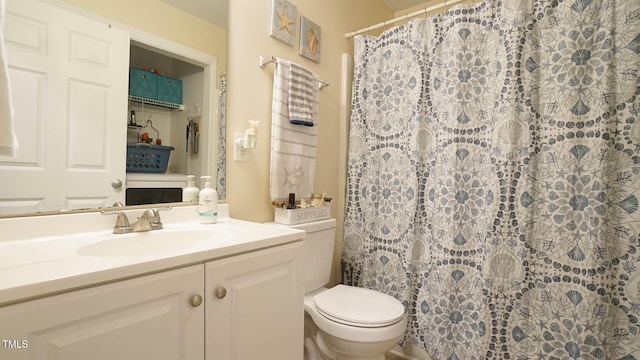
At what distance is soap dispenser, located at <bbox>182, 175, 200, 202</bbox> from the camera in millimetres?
1213

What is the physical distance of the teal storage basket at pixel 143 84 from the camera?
106 centimetres

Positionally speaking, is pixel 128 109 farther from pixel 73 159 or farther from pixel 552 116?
pixel 552 116

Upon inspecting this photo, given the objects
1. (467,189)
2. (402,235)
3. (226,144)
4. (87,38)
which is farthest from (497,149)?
(87,38)

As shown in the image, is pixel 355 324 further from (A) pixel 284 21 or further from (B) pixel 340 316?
(A) pixel 284 21

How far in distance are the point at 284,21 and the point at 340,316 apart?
150 cm

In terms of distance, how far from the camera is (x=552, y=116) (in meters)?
1.32

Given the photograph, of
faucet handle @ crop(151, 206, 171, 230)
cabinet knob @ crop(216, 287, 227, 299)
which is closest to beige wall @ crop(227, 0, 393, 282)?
faucet handle @ crop(151, 206, 171, 230)

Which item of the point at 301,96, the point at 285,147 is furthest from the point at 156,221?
the point at 301,96

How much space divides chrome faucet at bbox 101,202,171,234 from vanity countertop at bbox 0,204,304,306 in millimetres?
25

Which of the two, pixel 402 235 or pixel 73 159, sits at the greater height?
pixel 73 159

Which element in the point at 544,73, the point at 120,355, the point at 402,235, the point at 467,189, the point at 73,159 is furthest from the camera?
the point at 402,235

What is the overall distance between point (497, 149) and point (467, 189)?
245mm

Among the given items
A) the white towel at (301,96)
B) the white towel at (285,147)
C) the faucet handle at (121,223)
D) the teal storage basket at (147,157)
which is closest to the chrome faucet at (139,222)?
the faucet handle at (121,223)

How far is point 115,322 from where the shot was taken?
61cm
